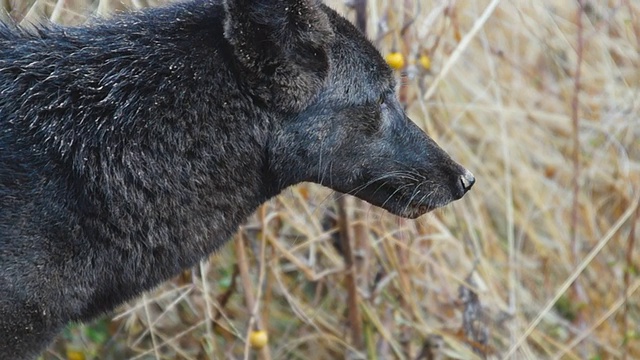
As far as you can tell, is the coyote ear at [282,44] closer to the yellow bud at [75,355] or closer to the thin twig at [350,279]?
the thin twig at [350,279]

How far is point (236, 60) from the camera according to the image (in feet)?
10.1

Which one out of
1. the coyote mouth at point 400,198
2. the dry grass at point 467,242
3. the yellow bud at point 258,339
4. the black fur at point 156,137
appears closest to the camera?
the black fur at point 156,137

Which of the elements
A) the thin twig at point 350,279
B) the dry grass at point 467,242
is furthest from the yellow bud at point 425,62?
the thin twig at point 350,279

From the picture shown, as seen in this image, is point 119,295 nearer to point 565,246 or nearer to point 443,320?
point 443,320

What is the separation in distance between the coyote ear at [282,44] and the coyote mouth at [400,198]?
1.44ft

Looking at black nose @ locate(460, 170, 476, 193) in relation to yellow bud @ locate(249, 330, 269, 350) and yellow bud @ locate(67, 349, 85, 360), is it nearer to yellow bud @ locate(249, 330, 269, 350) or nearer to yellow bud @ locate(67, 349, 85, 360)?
yellow bud @ locate(249, 330, 269, 350)

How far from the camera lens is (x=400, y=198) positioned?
3.43 meters

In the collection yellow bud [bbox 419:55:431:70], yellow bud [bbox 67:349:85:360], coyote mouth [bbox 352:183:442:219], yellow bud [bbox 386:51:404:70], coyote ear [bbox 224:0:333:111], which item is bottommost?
yellow bud [bbox 67:349:85:360]

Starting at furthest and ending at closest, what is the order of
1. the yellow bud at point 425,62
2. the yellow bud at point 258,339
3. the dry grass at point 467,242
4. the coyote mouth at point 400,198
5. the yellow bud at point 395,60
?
1. the dry grass at point 467,242
2. the yellow bud at point 425,62
3. the yellow bud at point 258,339
4. the yellow bud at point 395,60
5. the coyote mouth at point 400,198

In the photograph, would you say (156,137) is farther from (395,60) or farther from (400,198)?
(395,60)

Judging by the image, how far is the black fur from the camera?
9.46ft

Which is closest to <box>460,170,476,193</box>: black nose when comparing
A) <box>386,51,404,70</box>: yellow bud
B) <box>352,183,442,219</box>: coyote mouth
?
<box>352,183,442,219</box>: coyote mouth

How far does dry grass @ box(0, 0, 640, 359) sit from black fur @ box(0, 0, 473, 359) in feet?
1.96

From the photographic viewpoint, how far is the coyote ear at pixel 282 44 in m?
2.98
